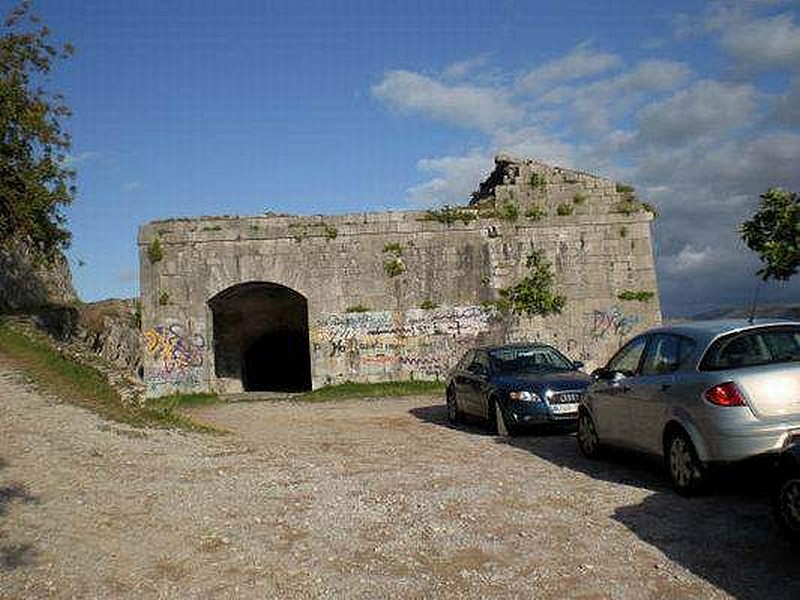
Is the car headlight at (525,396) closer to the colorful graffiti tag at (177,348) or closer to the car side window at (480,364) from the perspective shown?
the car side window at (480,364)

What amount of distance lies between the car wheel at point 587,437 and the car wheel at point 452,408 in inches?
167

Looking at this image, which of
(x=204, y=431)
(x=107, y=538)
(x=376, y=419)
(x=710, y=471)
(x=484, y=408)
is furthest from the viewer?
(x=376, y=419)

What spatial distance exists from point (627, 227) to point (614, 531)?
1598 centimetres

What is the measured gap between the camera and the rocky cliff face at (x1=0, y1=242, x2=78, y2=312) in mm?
21405

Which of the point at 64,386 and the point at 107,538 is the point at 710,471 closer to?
the point at 107,538

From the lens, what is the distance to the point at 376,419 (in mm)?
14219

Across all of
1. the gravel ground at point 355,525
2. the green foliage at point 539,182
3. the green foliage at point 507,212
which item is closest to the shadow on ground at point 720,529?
the gravel ground at point 355,525

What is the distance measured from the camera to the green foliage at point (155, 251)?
20172mm

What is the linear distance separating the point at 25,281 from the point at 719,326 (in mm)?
22363

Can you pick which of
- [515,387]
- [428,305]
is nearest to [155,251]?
[428,305]

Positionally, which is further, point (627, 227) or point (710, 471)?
point (627, 227)

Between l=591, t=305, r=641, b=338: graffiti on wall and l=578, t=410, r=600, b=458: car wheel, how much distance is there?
1152 cm

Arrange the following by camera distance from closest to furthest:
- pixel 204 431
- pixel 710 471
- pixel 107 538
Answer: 1. pixel 107 538
2. pixel 710 471
3. pixel 204 431

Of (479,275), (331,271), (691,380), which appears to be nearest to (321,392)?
(331,271)
